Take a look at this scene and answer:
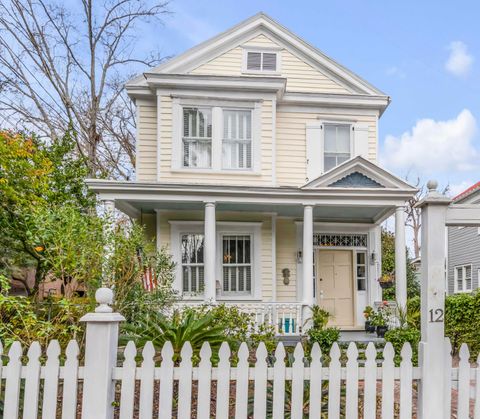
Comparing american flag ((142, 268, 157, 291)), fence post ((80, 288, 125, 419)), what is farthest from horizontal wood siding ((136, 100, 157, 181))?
fence post ((80, 288, 125, 419))

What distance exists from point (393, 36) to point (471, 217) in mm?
13099

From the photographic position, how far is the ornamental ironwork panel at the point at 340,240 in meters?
11.7

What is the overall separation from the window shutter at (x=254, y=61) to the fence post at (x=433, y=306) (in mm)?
9239

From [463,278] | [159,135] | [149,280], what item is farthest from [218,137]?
[463,278]

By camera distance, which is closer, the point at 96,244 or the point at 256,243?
the point at 96,244

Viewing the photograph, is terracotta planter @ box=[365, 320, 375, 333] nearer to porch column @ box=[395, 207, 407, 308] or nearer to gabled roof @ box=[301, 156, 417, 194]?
porch column @ box=[395, 207, 407, 308]

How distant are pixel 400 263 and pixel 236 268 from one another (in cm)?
396

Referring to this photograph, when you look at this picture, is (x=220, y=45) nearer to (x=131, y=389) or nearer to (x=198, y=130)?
(x=198, y=130)

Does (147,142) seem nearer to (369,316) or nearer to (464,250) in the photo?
(369,316)

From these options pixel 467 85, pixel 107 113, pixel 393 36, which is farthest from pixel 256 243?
pixel 467 85

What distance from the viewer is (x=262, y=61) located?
11.9 meters

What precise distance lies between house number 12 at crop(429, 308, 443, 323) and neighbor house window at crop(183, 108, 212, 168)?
8075 millimetres

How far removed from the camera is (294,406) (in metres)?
3.18

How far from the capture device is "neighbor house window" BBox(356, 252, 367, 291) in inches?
457
